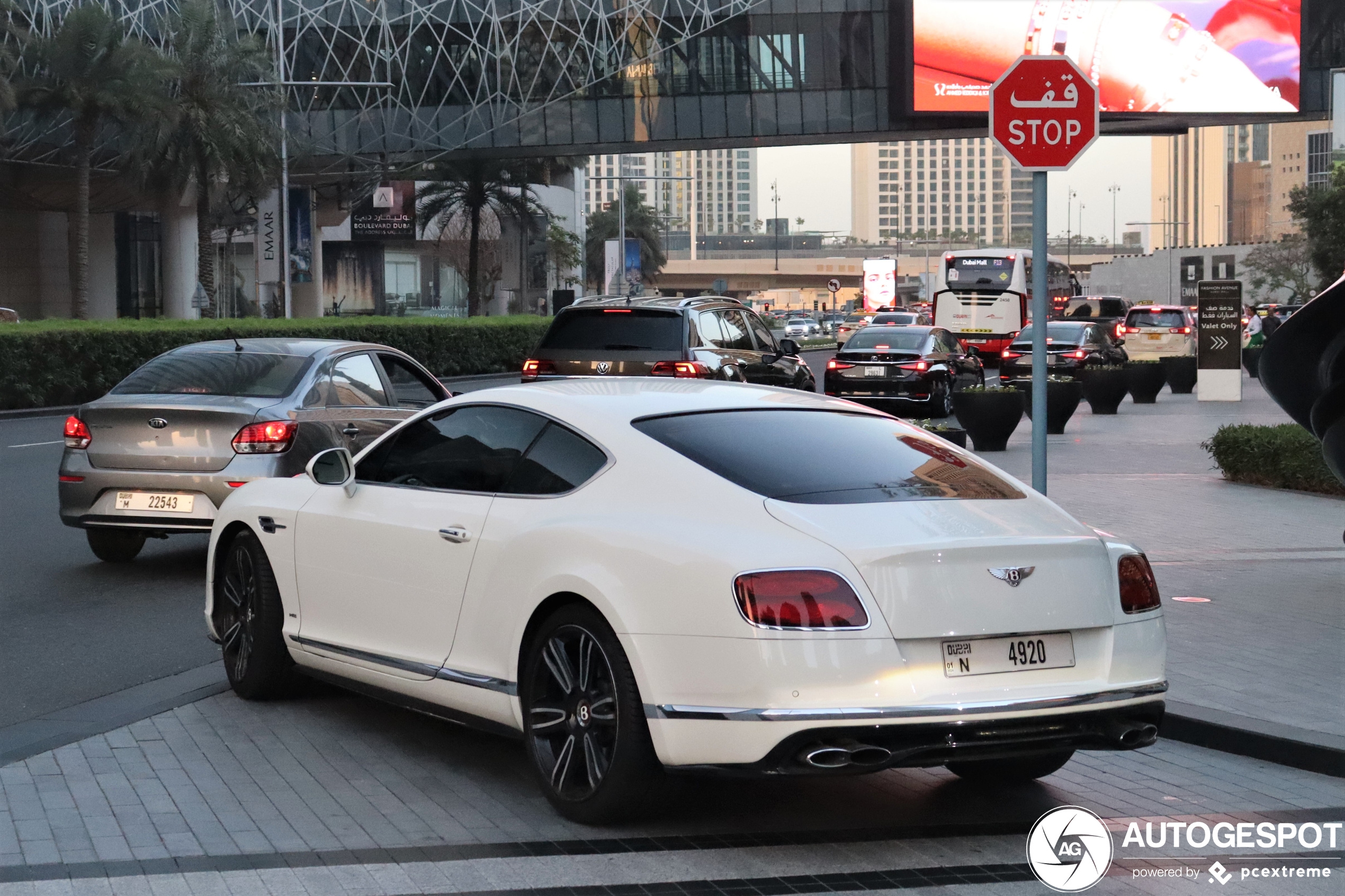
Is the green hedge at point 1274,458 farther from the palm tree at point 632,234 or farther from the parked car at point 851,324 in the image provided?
the palm tree at point 632,234

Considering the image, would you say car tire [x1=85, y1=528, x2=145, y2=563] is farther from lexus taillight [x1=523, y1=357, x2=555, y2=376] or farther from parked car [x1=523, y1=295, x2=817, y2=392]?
lexus taillight [x1=523, y1=357, x2=555, y2=376]

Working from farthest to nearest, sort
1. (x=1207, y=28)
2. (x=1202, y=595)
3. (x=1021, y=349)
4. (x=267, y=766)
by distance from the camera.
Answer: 1. (x=1207, y=28)
2. (x=1021, y=349)
3. (x=1202, y=595)
4. (x=267, y=766)

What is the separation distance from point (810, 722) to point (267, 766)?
2372 millimetres

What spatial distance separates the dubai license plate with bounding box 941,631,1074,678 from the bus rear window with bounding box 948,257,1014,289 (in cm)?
4351

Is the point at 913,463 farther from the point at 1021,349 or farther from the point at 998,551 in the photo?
the point at 1021,349

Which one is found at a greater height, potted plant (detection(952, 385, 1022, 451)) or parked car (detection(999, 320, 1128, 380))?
parked car (detection(999, 320, 1128, 380))

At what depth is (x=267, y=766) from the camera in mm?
5965

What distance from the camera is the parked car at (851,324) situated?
66.4 meters

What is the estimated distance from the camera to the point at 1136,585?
5.19 m

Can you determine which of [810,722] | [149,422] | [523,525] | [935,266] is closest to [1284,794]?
[810,722]

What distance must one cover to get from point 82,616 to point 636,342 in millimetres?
8011

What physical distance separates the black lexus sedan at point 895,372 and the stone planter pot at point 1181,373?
32.5ft

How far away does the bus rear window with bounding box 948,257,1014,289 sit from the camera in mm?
47344

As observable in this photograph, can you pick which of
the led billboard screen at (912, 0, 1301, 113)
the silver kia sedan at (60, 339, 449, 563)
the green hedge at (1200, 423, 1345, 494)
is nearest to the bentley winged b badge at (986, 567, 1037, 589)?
the silver kia sedan at (60, 339, 449, 563)
